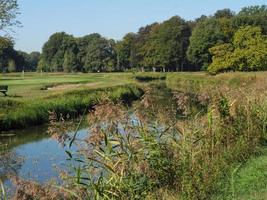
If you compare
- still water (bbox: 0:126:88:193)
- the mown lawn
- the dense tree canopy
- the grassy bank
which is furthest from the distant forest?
still water (bbox: 0:126:88:193)

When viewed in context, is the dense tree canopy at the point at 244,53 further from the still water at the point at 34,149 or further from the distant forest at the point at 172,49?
the still water at the point at 34,149

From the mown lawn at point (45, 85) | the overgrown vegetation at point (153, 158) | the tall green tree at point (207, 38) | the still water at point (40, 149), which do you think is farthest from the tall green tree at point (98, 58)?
the overgrown vegetation at point (153, 158)

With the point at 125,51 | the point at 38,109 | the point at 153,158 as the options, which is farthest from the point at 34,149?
the point at 125,51

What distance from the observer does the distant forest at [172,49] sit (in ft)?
279

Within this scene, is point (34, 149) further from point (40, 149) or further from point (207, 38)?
point (207, 38)

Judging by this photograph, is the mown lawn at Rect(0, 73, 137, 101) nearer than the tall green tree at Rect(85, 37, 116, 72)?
Yes

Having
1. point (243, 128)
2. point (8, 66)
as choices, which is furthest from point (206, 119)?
point (8, 66)

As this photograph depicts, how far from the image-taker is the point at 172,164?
10.0 m

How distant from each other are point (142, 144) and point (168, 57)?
108 m

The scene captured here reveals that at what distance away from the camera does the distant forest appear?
279 feet

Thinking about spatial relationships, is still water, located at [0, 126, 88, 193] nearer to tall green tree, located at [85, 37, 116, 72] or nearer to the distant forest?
the distant forest

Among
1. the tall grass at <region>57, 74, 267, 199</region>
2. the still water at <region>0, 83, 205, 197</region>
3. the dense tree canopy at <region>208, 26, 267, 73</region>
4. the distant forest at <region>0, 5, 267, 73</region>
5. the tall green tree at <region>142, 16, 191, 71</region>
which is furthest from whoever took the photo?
the tall green tree at <region>142, 16, 191, 71</region>

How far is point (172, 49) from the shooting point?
383 ft

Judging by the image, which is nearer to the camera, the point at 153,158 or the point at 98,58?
the point at 153,158
